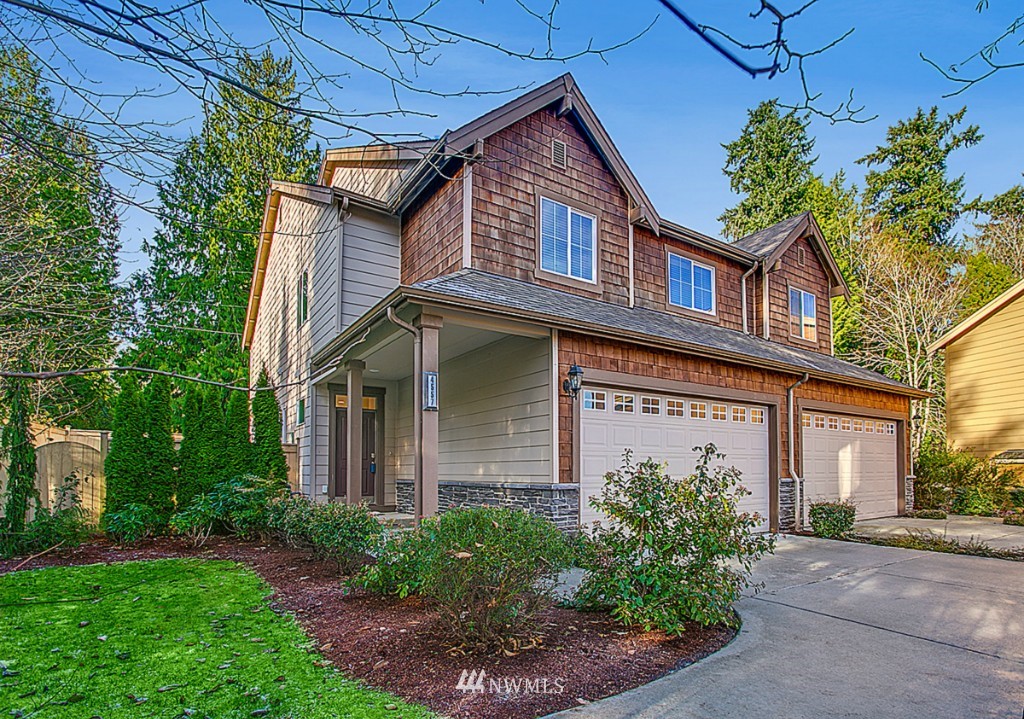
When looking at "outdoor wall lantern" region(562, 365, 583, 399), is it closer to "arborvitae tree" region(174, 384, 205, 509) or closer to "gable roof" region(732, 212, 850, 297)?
"arborvitae tree" region(174, 384, 205, 509)

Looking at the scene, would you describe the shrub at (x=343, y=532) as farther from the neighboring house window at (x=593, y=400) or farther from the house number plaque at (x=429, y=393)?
the neighboring house window at (x=593, y=400)

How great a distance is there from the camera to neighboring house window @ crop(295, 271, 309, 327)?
41.8ft

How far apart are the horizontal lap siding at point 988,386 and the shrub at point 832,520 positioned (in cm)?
872

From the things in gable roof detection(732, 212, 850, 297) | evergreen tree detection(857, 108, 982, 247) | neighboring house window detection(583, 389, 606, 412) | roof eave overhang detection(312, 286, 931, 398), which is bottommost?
neighboring house window detection(583, 389, 606, 412)

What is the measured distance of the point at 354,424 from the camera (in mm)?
10086

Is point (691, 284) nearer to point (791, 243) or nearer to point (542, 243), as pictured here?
point (791, 243)

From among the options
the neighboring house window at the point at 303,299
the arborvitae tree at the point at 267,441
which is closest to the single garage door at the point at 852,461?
the arborvitae tree at the point at 267,441

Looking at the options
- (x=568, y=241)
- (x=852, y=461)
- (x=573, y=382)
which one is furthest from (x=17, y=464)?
(x=852, y=461)

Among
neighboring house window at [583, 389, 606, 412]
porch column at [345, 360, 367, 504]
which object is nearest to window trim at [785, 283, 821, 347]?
neighboring house window at [583, 389, 606, 412]

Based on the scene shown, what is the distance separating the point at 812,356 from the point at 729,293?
8.03 ft

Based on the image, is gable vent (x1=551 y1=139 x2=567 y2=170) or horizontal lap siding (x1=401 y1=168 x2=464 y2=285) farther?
gable vent (x1=551 y1=139 x2=567 y2=170)

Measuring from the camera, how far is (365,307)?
10.9 meters

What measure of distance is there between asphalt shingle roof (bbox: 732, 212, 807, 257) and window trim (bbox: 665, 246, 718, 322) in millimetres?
1377

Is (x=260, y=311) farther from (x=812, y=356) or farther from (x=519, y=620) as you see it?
(x=519, y=620)
